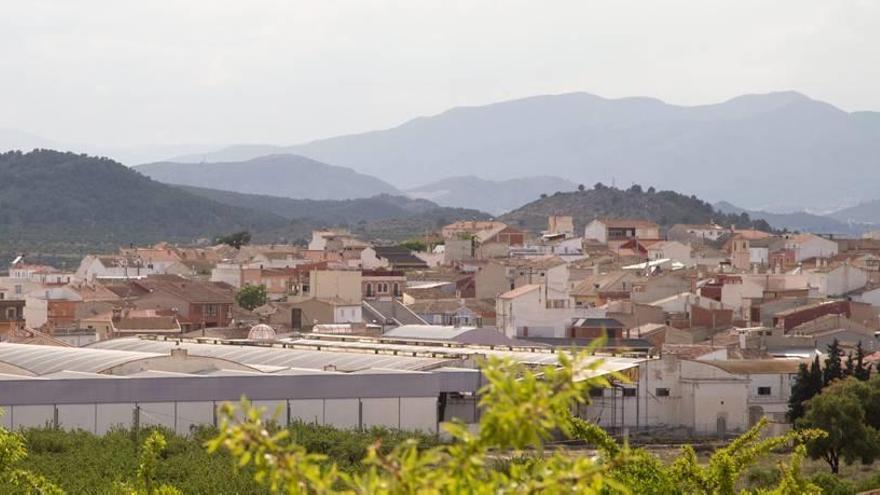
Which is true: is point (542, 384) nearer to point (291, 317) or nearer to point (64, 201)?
point (291, 317)

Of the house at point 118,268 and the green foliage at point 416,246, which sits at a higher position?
the green foliage at point 416,246

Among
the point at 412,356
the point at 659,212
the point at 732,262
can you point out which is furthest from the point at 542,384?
the point at 659,212

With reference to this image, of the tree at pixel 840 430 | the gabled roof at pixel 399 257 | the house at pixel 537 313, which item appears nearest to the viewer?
the tree at pixel 840 430

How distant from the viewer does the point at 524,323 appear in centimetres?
6197

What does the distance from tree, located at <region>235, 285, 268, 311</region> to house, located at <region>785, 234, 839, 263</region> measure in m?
32.7

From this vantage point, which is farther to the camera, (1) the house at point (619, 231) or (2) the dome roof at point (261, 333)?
(1) the house at point (619, 231)

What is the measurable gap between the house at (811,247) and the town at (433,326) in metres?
0.12

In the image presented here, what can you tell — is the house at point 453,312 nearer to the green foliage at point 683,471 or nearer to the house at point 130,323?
the house at point 130,323


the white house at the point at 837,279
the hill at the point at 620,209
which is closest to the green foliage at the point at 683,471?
the white house at the point at 837,279

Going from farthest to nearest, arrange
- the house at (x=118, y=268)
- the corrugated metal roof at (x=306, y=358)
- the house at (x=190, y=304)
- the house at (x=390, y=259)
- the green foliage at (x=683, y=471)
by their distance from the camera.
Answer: the house at (x=118, y=268)
the house at (x=390, y=259)
the house at (x=190, y=304)
the corrugated metal roof at (x=306, y=358)
the green foliage at (x=683, y=471)

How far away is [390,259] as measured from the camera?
295 ft

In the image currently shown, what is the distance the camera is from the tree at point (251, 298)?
7225 cm

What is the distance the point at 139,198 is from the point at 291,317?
4260 inches

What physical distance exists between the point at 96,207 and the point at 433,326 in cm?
10903
